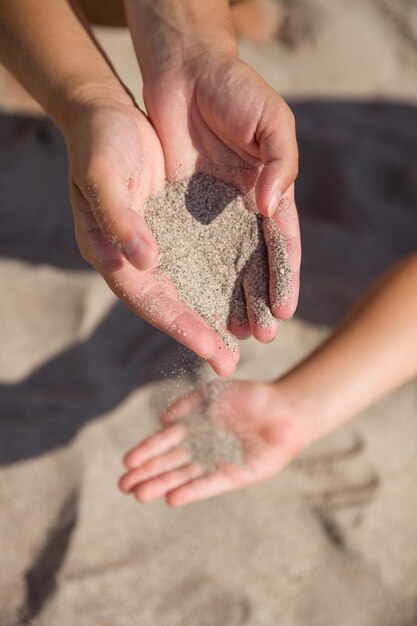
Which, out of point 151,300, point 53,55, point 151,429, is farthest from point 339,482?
point 53,55

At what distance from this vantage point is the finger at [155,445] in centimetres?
141

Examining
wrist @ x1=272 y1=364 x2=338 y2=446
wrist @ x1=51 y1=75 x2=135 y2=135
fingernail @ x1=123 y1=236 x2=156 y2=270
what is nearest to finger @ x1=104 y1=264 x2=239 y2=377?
fingernail @ x1=123 y1=236 x2=156 y2=270

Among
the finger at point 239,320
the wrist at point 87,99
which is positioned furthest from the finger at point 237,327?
the wrist at point 87,99

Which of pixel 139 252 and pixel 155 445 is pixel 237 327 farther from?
pixel 155 445

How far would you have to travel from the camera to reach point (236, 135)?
1188 millimetres

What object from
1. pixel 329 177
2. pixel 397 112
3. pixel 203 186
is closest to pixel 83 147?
pixel 203 186

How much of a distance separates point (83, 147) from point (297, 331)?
2.57 feet

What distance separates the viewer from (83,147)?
3.51 feet

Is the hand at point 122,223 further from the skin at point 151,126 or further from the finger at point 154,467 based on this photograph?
the finger at point 154,467

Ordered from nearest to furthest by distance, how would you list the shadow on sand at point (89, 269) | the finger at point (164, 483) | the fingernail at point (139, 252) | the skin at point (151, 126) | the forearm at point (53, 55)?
the fingernail at point (139, 252)
the skin at point (151, 126)
the forearm at point (53, 55)
the finger at point (164, 483)
the shadow on sand at point (89, 269)

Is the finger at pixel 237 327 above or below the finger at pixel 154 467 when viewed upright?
above

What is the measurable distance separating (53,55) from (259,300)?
633 mm

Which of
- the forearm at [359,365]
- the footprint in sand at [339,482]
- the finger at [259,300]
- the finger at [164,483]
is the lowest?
the footprint in sand at [339,482]

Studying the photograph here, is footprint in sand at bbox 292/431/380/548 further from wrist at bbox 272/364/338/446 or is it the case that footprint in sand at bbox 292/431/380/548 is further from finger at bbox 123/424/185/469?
finger at bbox 123/424/185/469
